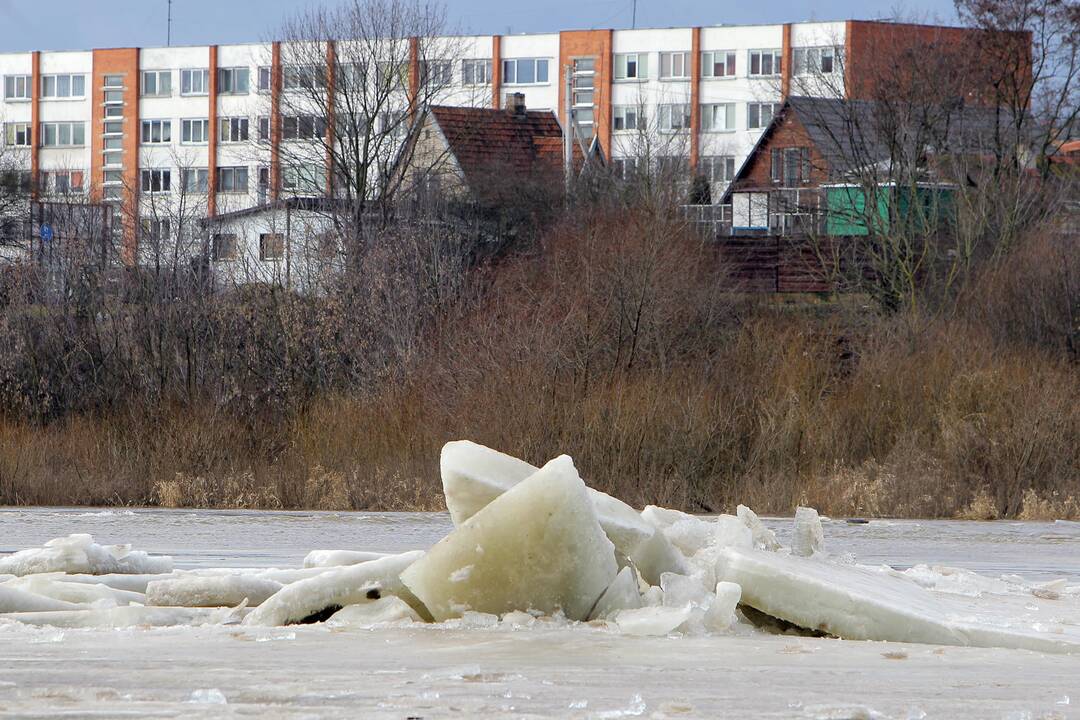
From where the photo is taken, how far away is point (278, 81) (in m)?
49.9

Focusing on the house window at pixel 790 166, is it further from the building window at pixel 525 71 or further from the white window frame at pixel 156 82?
the white window frame at pixel 156 82

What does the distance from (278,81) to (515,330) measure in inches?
1242

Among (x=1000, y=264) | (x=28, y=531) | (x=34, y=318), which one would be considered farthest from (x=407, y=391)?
(x=1000, y=264)

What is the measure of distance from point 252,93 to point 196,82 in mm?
3595

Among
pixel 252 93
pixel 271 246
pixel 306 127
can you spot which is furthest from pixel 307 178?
pixel 252 93

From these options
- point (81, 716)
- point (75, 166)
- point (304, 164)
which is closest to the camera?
point (81, 716)

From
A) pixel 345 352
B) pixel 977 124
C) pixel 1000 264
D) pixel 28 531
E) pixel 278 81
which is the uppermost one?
pixel 278 81

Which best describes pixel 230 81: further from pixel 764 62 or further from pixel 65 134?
pixel 764 62

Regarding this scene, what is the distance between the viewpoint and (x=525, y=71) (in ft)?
254

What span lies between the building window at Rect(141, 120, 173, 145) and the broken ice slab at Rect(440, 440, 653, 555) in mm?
77397

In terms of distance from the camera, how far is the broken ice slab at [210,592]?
23.4 ft

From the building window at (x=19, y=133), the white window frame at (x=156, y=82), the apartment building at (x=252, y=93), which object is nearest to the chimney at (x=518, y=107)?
the apartment building at (x=252, y=93)

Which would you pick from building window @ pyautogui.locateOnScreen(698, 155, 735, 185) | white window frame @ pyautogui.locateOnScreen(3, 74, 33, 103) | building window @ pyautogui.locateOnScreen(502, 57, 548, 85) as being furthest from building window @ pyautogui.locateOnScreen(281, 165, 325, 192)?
white window frame @ pyautogui.locateOnScreen(3, 74, 33, 103)

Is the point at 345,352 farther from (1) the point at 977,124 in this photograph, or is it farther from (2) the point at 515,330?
(1) the point at 977,124
